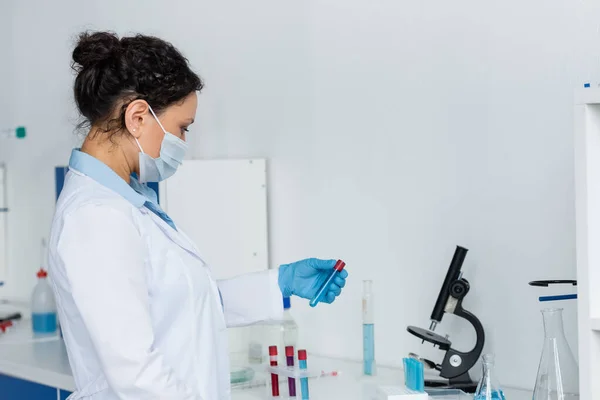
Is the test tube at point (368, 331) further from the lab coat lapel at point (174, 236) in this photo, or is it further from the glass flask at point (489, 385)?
the lab coat lapel at point (174, 236)

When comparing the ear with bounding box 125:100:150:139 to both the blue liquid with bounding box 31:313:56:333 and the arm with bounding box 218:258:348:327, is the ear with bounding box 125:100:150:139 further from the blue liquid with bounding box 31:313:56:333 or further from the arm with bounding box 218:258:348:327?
the blue liquid with bounding box 31:313:56:333

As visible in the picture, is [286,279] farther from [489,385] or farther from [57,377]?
[57,377]

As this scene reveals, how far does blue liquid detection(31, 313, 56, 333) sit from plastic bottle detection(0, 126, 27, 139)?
85 cm

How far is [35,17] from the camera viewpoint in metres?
3.29

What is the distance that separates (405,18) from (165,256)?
37.5 inches

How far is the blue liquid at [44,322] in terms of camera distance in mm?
2766

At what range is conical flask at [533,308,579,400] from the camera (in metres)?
1.50

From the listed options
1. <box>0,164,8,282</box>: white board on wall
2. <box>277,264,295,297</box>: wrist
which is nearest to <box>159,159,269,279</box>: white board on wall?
<box>277,264,295,297</box>: wrist

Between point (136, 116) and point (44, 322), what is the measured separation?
1.55 m

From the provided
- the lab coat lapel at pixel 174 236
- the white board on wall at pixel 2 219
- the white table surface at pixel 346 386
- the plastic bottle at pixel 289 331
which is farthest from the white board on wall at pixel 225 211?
the white board on wall at pixel 2 219

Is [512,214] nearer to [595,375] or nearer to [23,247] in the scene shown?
[595,375]

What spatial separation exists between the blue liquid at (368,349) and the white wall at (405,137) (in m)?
0.08

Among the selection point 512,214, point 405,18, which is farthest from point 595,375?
point 405,18

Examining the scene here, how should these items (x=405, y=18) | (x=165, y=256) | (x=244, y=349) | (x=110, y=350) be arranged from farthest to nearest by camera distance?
1. (x=244, y=349)
2. (x=405, y=18)
3. (x=165, y=256)
4. (x=110, y=350)
